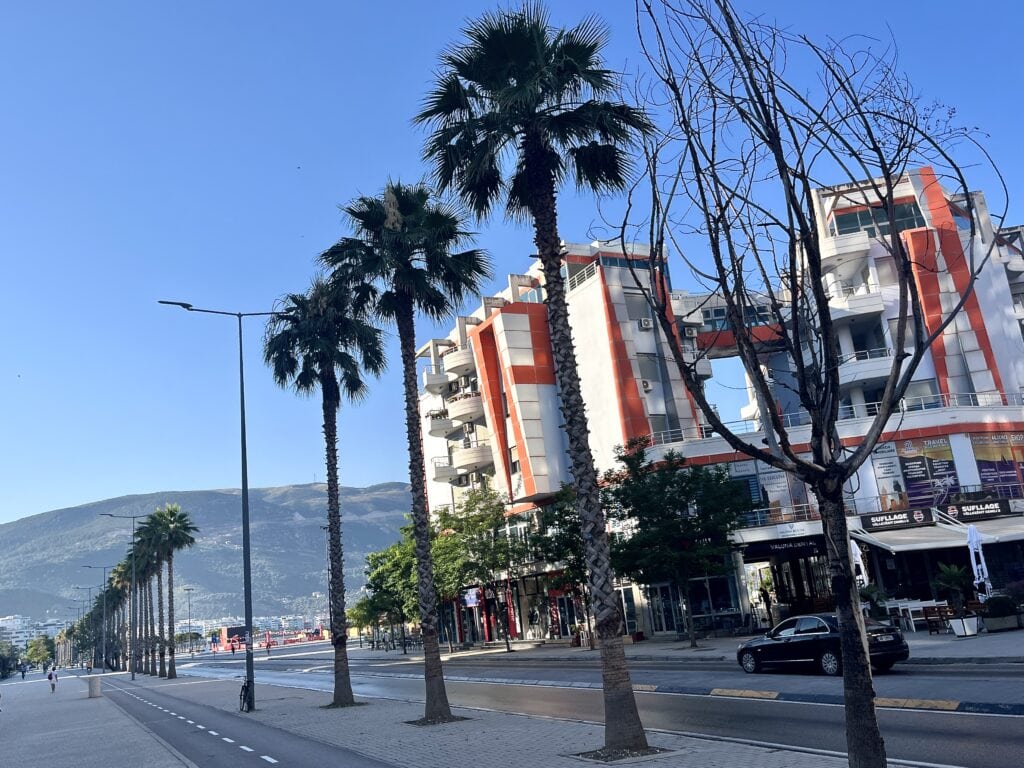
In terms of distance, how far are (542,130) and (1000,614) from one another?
2167 cm

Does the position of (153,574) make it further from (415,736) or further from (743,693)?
(743,693)

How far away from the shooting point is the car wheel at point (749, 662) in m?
23.9

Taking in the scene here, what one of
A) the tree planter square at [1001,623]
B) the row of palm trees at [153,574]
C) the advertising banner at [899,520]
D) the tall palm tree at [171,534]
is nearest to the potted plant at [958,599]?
the tree planter square at [1001,623]

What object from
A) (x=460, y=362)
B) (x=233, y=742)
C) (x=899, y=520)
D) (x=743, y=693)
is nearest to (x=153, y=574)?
(x=460, y=362)

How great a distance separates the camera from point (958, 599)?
1184 inches

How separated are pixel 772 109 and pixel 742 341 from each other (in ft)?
6.31

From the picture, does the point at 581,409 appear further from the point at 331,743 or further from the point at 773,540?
the point at 773,540

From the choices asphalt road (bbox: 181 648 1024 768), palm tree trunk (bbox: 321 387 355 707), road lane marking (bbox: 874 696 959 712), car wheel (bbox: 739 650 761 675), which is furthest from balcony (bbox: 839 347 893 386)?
road lane marking (bbox: 874 696 959 712)

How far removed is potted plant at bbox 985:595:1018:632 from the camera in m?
26.7

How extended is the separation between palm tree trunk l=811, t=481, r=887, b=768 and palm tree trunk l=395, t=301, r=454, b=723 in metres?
13.9

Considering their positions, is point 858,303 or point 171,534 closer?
point 858,303

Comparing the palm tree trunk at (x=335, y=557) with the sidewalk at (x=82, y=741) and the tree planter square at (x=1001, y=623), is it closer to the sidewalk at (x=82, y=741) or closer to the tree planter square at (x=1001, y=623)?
the sidewalk at (x=82, y=741)

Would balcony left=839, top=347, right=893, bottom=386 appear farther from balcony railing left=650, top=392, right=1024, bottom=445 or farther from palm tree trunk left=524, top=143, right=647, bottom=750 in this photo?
palm tree trunk left=524, top=143, right=647, bottom=750

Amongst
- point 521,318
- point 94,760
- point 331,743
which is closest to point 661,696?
point 331,743
